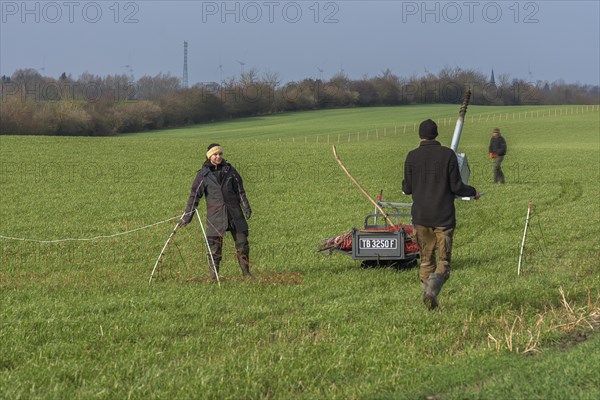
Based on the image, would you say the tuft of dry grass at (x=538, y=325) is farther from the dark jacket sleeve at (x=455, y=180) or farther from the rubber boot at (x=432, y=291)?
the dark jacket sleeve at (x=455, y=180)

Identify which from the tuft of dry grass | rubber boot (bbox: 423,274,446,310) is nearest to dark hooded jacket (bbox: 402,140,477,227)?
rubber boot (bbox: 423,274,446,310)

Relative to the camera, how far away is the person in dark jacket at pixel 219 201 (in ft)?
42.0

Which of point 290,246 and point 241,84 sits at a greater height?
point 241,84

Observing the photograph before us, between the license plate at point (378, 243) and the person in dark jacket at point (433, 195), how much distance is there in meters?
2.32

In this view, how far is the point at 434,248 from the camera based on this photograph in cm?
1067

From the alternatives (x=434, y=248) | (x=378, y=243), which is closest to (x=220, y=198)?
(x=378, y=243)

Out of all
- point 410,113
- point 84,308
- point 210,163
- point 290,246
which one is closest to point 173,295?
point 84,308

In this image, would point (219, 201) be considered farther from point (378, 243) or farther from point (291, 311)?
point (291, 311)

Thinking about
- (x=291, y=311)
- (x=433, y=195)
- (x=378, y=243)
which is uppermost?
(x=433, y=195)

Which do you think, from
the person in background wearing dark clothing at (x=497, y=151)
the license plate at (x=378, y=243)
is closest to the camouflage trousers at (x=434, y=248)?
the license plate at (x=378, y=243)

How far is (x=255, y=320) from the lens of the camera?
31.7ft

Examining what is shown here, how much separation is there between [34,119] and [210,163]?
64.8 meters

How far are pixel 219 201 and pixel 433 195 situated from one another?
3548mm

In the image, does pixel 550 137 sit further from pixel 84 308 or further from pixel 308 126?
pixel 84 308
